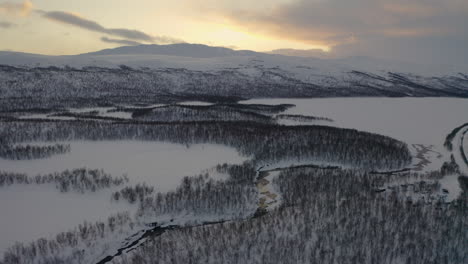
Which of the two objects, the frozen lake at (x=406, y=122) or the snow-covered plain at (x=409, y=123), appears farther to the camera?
the frozen lake at (x=406, y=122)

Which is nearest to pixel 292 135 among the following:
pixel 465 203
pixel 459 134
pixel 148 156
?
pixel 148 156

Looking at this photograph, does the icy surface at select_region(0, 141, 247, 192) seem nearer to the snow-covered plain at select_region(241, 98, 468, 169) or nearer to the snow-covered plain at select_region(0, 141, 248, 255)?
the snow-covered plain at select_region(0, 141, 248, 255)

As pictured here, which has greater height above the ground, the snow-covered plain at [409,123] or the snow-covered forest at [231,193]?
the snow-covered plain at [409,123]

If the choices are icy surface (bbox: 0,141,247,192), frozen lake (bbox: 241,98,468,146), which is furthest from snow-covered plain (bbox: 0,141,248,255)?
frozen lake (bbox: 241,98,468,146)

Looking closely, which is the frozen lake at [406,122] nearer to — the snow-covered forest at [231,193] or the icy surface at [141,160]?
the snow-covered forest at [231,193]

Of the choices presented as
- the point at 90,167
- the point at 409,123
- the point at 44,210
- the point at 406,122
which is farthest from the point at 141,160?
the point at 406,122

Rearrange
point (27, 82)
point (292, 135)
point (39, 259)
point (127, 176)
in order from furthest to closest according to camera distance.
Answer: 1. point (27, 82)
2. point (292, 135)
3. point (127, 176)
4. point (39, 259)

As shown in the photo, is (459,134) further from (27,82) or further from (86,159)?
(27,82)

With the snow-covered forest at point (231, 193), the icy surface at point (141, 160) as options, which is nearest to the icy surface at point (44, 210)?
the snow-covered forest at point (231, 193)
